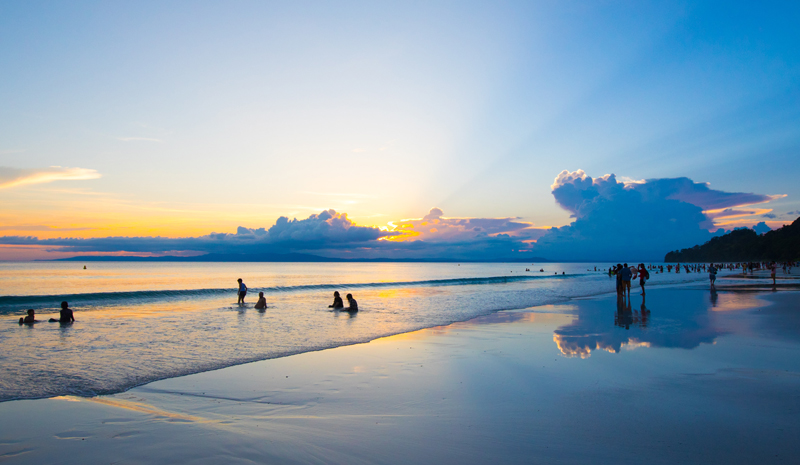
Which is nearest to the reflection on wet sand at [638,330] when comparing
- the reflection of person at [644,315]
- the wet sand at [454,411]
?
the reflection of person at [644,315]

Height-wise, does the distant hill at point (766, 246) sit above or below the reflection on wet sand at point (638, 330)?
above

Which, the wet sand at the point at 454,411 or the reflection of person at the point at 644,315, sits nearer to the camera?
the wet sand at the point at 454,411

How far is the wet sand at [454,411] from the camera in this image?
5.01 metres

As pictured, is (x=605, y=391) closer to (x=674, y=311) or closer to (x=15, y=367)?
(x=15, y=367)

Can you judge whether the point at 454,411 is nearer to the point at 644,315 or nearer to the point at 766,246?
the point at 644,315

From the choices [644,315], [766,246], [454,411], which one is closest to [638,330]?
[644,315]

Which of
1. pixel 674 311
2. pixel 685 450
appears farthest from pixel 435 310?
pixel 685 450

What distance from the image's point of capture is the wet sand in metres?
5.01

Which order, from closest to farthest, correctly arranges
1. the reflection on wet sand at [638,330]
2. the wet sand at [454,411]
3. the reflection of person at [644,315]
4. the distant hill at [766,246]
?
the wet sand at [454,411]
the reflection on wet sand at [638,330]
the reflection of person at [644,315]
the distant hill at [766,246]

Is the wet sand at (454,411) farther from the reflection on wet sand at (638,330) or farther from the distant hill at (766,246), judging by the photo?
the distant hill at (766,246)

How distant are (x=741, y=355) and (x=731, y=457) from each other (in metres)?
7.04

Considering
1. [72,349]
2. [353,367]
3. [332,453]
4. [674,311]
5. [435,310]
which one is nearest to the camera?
[332,453]

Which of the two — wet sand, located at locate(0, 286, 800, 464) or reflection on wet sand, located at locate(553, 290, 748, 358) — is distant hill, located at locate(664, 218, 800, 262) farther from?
wet sand, located at locate(0, 286, 800, 464)

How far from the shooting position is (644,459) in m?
4.66
